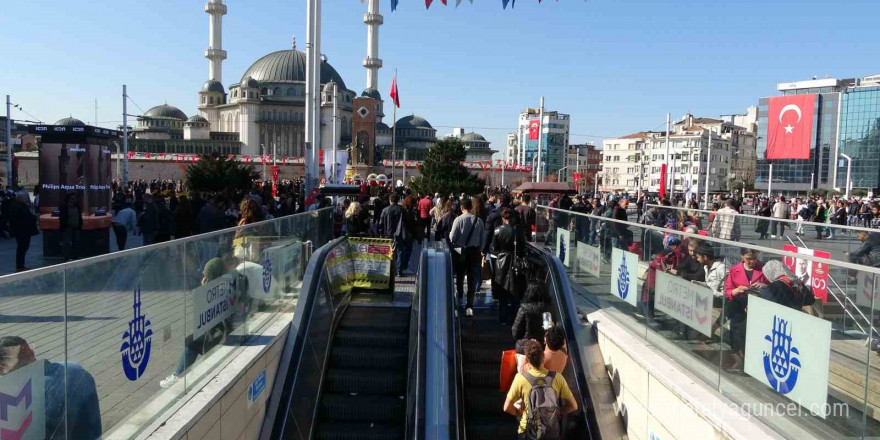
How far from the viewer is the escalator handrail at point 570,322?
282 inches

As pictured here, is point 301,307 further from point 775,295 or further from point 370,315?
point 775,295

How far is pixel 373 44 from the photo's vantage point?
93625mm

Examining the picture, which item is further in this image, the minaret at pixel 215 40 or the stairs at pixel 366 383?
the minaret at pixel 215 40

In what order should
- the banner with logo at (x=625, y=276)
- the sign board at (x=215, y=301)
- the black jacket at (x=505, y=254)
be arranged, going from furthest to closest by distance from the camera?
the black jacket at (x=505, y=254) → the banner with logo at (x=625, y=276) → the sign board at (x=215, y=301)

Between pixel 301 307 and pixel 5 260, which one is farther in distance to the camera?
pixel 5 260

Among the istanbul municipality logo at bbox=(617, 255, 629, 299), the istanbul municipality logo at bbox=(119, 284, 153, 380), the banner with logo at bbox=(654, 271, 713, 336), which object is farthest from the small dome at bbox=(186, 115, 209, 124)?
the istanbul municipality logo at bbox=(119, 284, 153, 380)

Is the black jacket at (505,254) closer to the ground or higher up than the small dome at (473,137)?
closer to the ground

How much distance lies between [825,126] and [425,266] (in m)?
103

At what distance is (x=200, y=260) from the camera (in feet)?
19.4

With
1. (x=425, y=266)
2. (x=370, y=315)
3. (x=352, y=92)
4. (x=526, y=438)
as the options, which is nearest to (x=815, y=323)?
(x=526, y=438)

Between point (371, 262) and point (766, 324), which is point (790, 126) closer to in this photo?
point (371, 262)

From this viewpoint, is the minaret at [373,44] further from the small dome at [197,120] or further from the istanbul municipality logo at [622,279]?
the istanbul municipality logo at [622,279]

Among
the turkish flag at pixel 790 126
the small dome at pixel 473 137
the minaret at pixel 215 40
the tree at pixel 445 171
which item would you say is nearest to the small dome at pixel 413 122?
the small dome at pixel 473 137

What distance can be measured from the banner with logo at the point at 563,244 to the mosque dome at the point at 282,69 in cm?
9960
